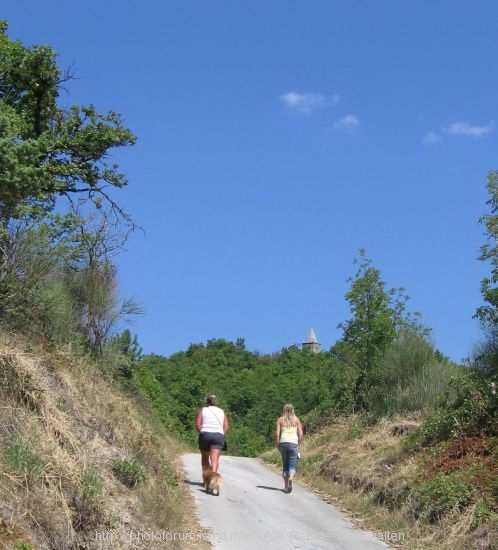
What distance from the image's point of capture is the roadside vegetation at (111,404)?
759cm

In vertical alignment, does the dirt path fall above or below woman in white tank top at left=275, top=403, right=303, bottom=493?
below

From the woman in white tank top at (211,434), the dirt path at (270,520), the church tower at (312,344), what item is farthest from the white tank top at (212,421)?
the church tower at (312,344)

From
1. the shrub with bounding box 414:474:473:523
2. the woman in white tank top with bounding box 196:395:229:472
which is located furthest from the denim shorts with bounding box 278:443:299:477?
the shrub with bounding box 414:474:473:523

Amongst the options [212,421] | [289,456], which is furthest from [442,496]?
[212,421]

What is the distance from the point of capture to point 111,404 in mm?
11422

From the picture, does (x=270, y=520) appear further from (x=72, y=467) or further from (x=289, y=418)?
(x=72, y=467)

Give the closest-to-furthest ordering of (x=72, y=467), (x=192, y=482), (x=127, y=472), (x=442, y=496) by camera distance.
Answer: (x=72, y=467)
(x=127, y=472)
(x=442, y=496)
(x=192, y=482)

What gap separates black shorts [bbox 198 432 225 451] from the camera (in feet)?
42.1

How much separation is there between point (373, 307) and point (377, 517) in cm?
1078

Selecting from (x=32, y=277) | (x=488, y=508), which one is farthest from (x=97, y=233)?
(x=488, y=508)

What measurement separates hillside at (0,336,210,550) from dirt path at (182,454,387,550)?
390 mm

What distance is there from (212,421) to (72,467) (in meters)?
5.53

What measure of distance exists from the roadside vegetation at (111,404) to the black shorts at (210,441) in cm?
81

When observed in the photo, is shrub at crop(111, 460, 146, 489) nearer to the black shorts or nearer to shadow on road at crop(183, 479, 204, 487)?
the black shorts
